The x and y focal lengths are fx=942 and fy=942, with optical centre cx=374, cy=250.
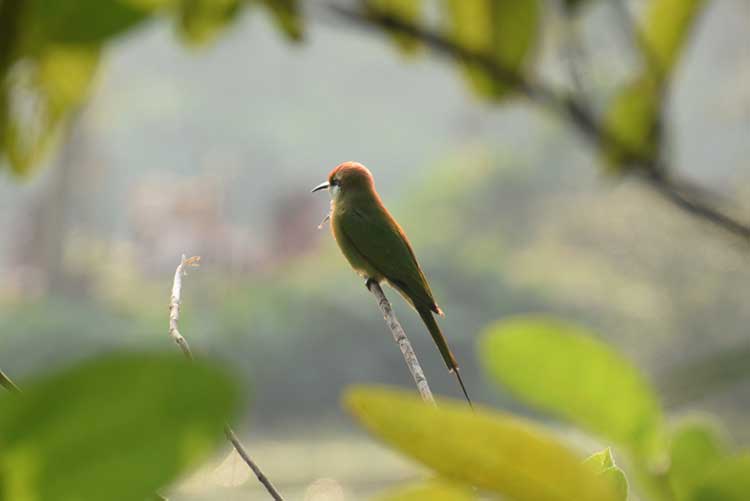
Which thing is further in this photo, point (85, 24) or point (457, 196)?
point (457, 196)

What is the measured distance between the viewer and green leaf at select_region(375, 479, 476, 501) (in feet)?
0.26

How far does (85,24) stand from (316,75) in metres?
12.5

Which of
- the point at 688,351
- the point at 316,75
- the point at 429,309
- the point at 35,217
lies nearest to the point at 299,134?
the point at 316,75

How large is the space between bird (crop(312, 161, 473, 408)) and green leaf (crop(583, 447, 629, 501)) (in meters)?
0.47

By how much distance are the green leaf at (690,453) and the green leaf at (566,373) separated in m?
0.04

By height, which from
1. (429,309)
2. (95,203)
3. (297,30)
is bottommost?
(297,30)

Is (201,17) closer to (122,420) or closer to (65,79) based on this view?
(65,79)

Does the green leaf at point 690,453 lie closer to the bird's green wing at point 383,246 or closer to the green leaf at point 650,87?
the green leaf at point 650,87

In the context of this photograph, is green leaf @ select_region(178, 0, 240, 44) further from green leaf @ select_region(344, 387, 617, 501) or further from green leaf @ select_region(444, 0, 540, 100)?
green leaf @ select_region(344, 387, 617, 501)

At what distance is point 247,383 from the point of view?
6 centimetres

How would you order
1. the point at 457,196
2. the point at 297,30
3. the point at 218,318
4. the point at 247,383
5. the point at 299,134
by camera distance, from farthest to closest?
the point at 299,134, the point at 457,196, the point at 218,318, the point at 297,30, the point at 247,383

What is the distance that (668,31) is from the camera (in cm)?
26

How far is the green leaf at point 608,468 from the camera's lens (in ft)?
0.39

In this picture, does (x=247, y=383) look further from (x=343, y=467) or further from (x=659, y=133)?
(x=343, y=467)
